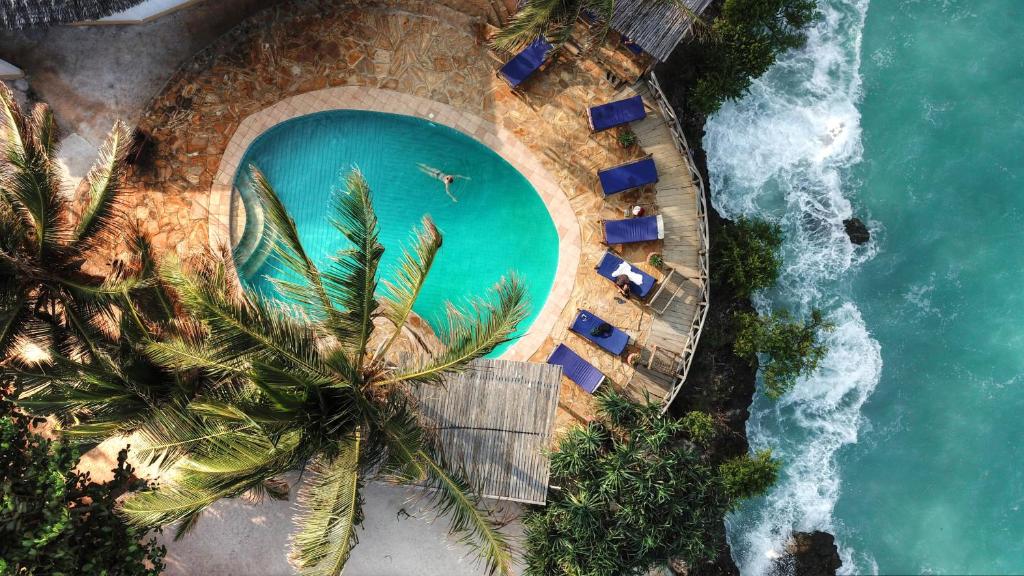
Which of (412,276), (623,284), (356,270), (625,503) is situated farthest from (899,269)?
(356,270)

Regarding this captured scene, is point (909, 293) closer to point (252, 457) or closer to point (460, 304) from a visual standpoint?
point (460, 304)

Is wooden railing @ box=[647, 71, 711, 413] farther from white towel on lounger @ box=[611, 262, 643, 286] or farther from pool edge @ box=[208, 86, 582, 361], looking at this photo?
pool edge @ box=[208, 86, 582, 361]

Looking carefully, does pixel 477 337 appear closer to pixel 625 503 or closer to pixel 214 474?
pixel 214 474

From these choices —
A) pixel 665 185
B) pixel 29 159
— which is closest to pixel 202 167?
pixel 29 159

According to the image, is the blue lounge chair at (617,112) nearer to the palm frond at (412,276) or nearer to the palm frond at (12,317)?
the palm frond at (412,276)

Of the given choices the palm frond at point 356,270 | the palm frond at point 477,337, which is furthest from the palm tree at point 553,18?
the palm frond at point 477,337

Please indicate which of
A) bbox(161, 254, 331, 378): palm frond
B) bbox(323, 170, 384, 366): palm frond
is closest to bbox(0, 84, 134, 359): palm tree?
bbox(161, 254, 331, 378): palm frond
